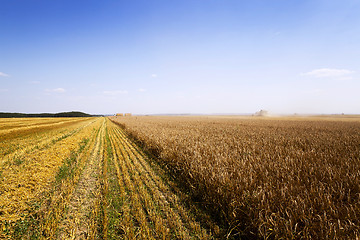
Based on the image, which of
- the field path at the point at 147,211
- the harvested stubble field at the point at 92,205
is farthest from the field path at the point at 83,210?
the field path at the point at 147,211

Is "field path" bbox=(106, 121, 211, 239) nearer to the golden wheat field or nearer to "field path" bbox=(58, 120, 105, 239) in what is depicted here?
the golden wheat field

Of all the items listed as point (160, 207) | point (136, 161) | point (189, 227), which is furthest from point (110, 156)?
point (189, 227)

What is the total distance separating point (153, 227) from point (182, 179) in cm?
224

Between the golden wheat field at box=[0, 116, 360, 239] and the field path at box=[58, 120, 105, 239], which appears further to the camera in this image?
the field path at box=[58, 120, 105, 239]

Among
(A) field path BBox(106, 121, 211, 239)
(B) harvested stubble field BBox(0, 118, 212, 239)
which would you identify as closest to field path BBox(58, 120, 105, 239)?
(B) harvested stubble field BBox(0, 118, 212, 239)

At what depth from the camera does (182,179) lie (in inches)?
210

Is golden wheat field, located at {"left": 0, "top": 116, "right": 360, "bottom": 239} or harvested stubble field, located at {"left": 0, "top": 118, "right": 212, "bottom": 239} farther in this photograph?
harvested stubble field, located at {"left": 0, "top": 118, "right": 212, "bottom": 239}

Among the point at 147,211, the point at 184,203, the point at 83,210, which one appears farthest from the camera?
the point at 184,203

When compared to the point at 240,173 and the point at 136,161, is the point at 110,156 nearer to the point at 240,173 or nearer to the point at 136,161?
the point at 136,161

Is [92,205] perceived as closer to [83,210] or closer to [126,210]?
[83,210]

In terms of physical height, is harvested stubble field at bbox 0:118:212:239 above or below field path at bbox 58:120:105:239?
above

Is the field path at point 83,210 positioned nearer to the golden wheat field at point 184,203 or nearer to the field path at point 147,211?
the golden wheat field at point 184,203

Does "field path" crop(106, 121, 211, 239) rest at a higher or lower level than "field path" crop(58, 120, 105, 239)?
higher


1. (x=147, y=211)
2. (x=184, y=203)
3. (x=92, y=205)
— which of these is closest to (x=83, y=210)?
(x=92, y=205)
